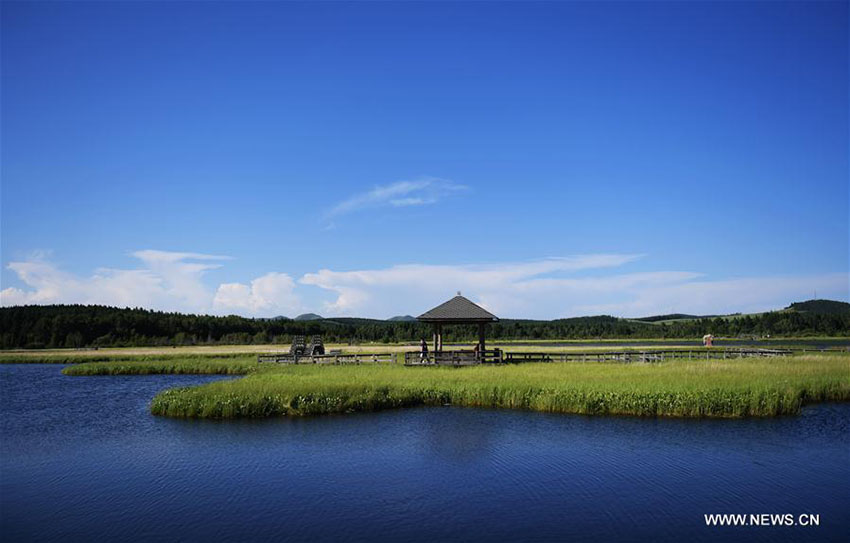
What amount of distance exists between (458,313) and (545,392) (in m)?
16.0

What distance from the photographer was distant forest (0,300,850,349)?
111 metres

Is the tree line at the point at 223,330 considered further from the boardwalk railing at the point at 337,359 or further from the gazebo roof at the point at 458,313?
the gazebo roof at the point at 458,313

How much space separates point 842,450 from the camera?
19.8 meters

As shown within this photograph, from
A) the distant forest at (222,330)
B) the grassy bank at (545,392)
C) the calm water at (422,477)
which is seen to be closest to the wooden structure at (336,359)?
the grassy bank at (545,392)

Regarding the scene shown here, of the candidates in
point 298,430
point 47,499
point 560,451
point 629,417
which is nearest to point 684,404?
point 629,417

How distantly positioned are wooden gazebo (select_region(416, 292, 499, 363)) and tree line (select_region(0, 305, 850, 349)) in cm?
7294

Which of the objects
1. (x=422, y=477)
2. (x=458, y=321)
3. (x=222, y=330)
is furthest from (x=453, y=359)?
(x=222, y=330)

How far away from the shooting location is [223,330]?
13525 cm

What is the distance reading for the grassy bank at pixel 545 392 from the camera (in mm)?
26562

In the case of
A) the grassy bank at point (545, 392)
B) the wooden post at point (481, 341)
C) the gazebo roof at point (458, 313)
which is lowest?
the grassy bank at point (545, 392)

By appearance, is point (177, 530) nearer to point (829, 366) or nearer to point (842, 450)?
point (842, 450)

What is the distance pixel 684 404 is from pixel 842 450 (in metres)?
6.86

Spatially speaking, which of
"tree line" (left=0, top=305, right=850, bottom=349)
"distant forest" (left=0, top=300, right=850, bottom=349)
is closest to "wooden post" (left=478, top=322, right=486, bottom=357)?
"tree line" (left=0, top=305, right=850, bottom=349)

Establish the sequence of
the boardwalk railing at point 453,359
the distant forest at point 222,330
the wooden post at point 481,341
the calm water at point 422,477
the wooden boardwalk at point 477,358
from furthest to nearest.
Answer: the distant forest at point 222,330 → the wooden post at point 481,341 → the wooden boardwalk at point 477,358 → the boardwalk railing at point 453,359 → the calm water at point 422,477
